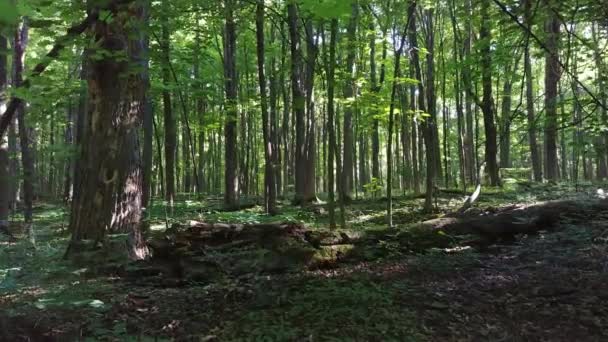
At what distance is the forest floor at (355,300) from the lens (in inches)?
171

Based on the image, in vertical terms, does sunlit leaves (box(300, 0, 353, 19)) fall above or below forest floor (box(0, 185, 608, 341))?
above

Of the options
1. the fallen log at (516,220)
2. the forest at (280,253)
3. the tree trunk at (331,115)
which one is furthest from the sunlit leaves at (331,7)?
the fallen log at (516,220)

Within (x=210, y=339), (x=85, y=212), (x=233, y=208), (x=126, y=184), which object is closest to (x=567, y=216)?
(x=210, y=339)

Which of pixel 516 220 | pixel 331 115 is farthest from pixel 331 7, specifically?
pixel 516 220

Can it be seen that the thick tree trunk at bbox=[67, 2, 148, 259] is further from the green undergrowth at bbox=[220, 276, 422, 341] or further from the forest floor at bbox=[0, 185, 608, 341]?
the green undergrowth at bbox=[220, 276, 422, 341]

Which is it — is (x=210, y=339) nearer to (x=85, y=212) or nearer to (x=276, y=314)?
(x=276, y=314)

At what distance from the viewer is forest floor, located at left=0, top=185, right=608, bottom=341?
14.3 feet

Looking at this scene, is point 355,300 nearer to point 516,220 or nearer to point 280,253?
point 280,253

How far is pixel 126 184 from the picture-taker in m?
7.14

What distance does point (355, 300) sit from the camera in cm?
499

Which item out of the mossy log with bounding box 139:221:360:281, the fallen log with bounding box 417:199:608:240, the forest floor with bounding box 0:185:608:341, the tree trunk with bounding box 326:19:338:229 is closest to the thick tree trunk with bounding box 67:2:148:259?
the forest floor with bounding box 0:185:608:341

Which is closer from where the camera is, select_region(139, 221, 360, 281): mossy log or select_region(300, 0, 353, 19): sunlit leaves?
select_region(300, 0, 353, 19): sunlit leaves

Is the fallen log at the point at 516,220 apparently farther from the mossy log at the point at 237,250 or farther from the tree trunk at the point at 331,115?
the mossy log at the point at 237,250

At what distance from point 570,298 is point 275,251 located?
3466 mm
